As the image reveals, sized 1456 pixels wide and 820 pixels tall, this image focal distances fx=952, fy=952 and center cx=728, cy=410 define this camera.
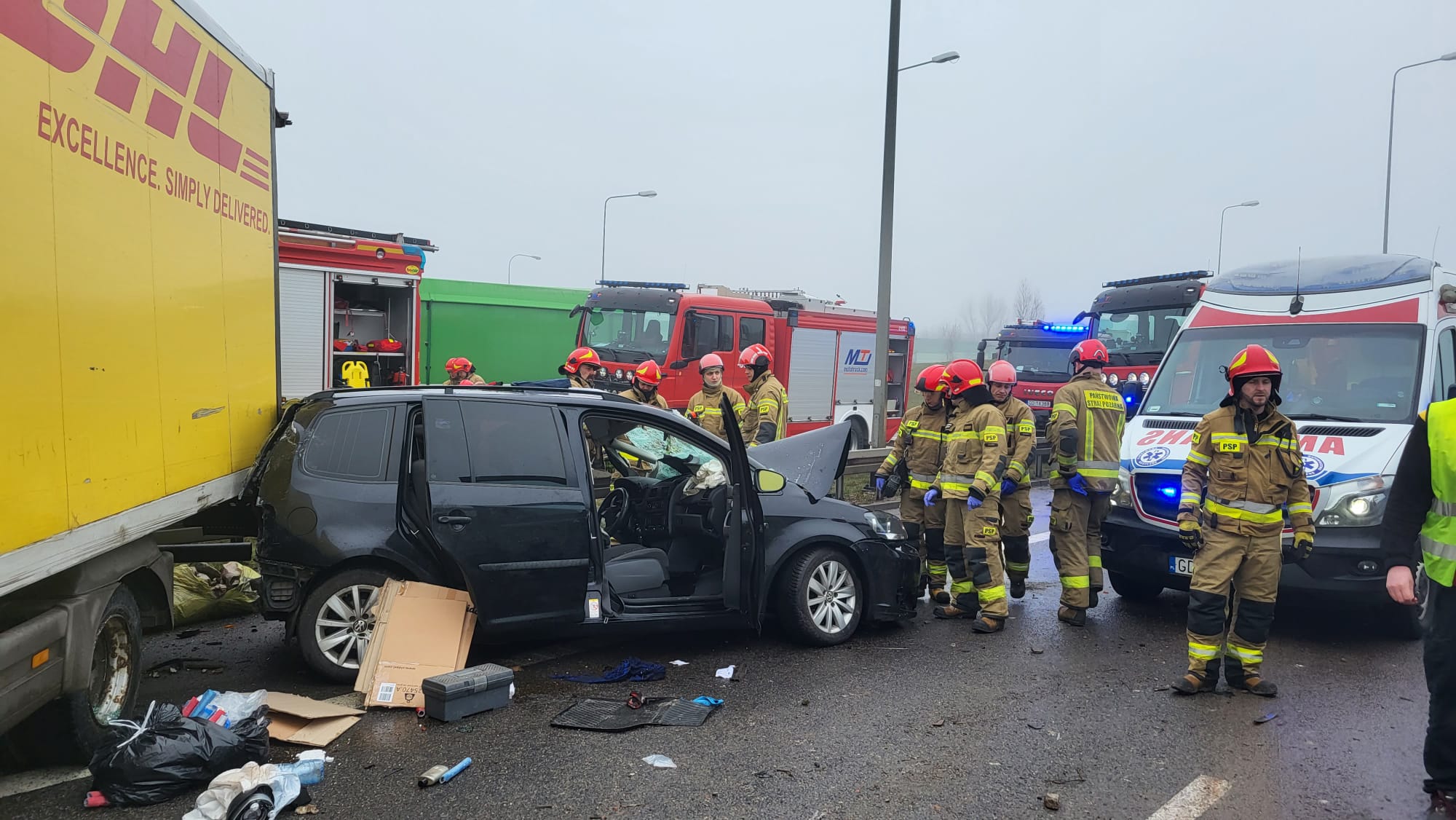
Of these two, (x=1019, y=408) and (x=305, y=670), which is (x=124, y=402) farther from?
(x=1019, y=408)

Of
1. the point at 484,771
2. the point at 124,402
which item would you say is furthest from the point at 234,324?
the point at 484,771

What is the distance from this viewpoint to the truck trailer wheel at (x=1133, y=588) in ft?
23.7

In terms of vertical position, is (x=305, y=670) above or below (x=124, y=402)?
below

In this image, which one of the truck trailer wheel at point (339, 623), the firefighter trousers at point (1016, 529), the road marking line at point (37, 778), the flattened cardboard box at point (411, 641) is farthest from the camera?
the firefighter trousers at point (1016, 529)

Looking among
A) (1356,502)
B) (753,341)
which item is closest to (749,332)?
(753,341)

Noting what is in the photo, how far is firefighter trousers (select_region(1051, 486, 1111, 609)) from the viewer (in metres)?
6.59

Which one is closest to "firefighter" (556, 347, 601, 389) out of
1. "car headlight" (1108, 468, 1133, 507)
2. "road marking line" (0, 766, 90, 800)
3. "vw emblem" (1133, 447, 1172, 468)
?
"car headlight" (1108, 468, 1133, 507)

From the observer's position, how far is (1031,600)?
24.0 ft

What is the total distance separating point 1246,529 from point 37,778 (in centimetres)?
566

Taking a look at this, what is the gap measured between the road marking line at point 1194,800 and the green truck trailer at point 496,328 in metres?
14.3

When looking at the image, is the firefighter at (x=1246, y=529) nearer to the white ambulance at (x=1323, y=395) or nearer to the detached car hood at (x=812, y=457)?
the white ambulance at (x=1323, y=395)

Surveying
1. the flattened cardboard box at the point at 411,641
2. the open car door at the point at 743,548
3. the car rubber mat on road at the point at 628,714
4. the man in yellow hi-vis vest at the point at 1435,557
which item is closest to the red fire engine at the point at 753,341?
the open car door at the point at 743,548

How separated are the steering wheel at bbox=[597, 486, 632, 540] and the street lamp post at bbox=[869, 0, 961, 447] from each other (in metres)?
6.71

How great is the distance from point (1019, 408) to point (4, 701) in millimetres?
5977
